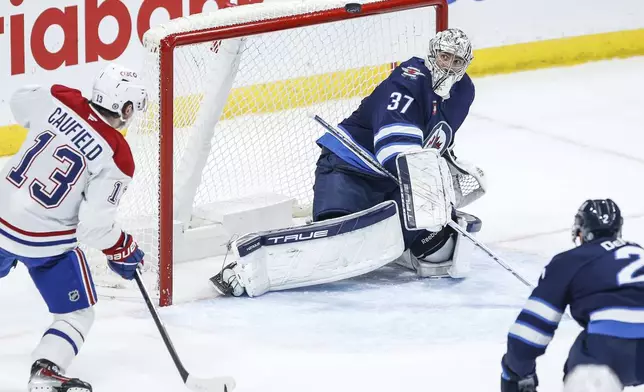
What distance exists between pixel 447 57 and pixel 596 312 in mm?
1697

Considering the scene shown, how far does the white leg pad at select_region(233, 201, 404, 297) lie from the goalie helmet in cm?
154

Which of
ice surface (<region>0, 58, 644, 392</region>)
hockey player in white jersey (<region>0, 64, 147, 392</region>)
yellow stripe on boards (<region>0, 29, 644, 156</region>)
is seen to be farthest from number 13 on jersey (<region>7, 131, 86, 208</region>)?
yellow stripe on boards (<region>0, 29, 644, 156</region>)

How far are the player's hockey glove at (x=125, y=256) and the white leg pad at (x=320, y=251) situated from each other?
2.34ft

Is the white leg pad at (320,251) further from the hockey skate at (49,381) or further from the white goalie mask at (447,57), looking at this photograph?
the hockey skate at (49,381)

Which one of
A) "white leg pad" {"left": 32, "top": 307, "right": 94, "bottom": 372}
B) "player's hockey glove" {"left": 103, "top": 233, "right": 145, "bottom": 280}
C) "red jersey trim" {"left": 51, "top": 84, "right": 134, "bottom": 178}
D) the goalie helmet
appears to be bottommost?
"white leg pad" {"left": 32, "top": 307, "right": 94, "bottom": 372}

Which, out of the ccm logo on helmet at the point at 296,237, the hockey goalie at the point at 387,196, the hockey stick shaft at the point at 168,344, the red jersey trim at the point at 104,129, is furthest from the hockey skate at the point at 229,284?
the red jersey trim at the point at 104,129

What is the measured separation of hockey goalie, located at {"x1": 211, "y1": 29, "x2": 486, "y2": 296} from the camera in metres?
4.57

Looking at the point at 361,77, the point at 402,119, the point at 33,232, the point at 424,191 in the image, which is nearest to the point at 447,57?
the point at 402,119

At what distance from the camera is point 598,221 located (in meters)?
3.18

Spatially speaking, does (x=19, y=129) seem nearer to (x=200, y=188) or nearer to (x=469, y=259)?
(x=200, y=188)

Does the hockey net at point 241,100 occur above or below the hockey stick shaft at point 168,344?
above

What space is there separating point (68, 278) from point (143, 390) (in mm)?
373

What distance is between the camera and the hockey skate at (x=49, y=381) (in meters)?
3.71

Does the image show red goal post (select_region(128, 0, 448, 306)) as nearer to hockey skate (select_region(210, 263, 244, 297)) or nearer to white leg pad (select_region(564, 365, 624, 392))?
hockey skate (select_region(210, 263, 244, 297))
